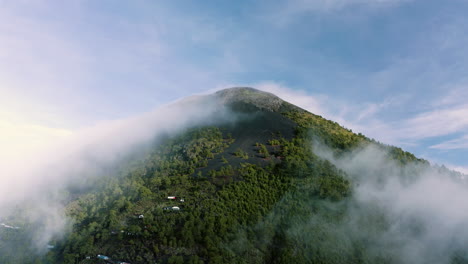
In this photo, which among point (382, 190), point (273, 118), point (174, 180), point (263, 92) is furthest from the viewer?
point (263, 92)

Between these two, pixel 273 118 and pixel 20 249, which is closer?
pixel 20 249

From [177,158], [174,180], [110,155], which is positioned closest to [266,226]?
[174,180]

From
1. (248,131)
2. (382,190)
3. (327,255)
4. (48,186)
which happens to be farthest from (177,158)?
(382,190)

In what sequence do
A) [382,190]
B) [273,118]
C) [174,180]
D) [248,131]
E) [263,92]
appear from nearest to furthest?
[174,180], [382,190], [248,131], [273,118], [263,92]

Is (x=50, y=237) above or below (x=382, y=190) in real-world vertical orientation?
below

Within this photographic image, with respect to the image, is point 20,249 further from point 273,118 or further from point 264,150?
point 273,118

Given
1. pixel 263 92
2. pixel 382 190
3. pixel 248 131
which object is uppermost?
pixel 263 92
